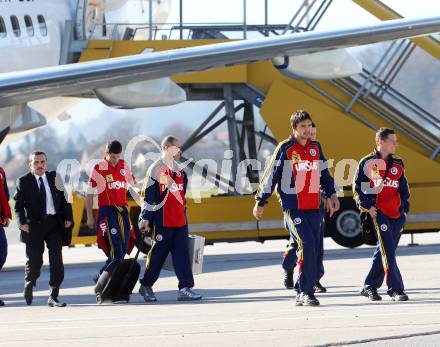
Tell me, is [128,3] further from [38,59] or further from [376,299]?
[376,299]

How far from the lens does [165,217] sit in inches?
563

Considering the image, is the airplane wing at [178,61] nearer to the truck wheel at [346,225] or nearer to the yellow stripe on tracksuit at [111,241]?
the yellow stripe on tracksuit at [111,241]

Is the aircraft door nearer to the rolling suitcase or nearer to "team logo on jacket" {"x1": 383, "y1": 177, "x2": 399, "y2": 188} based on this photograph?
the rolling suitcase

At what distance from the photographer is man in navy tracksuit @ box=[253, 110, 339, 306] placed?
12938 millimetres

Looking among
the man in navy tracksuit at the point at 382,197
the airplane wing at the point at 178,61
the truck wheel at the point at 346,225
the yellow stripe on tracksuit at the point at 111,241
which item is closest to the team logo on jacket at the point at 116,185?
the yellow stripe on tracksuit at the point at 111,241

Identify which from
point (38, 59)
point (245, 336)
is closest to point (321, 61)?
point (38, 59)

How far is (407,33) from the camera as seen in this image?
1812 centimetres

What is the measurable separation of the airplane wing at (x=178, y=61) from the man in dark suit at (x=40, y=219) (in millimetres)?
1988

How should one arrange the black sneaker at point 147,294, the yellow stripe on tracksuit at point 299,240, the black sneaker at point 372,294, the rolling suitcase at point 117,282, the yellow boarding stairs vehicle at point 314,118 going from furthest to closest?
the yellow boarding stairs vehicle at point 314,118 → the black sneaker at point 147,294 → the rolling suitcase at point 117,282 → the black sneaker at point 372,294 → the yellow stripe on tracksuit at point 299,240

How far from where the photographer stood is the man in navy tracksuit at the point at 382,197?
13336 millimetres

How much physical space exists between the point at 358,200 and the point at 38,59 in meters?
10.7

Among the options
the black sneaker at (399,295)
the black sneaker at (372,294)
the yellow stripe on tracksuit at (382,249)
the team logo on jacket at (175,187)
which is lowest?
the black sneaker at (372,294)

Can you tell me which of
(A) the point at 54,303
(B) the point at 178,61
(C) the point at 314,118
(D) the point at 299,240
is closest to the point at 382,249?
(D) the point at 299,240

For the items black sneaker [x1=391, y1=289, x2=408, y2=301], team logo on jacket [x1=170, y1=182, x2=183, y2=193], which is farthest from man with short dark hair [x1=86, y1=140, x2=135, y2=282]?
black sneaker [x1=391, y1=289, x2=408, y2=301]
